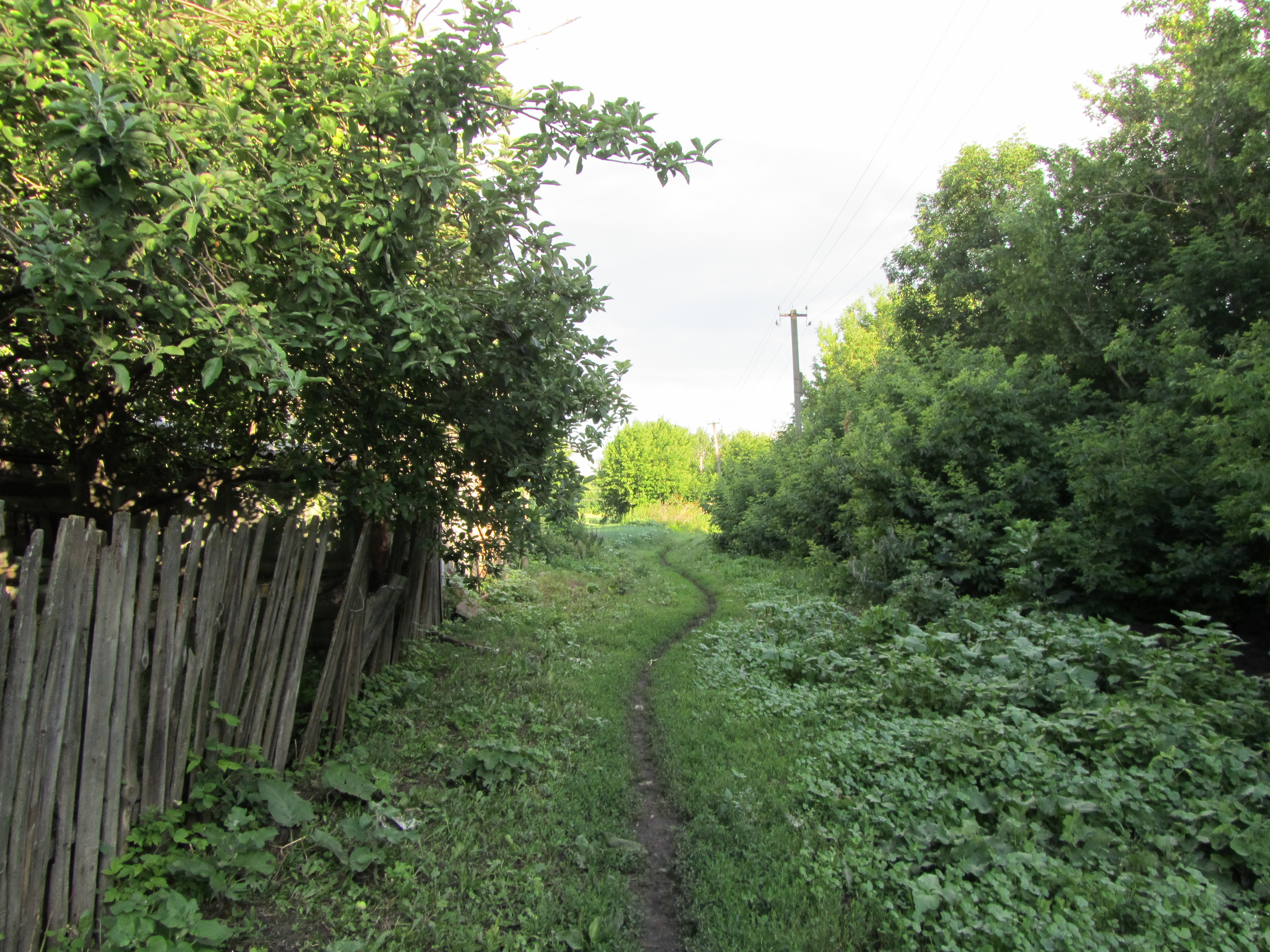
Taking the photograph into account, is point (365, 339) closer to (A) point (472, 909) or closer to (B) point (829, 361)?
(A) point (472, 909)

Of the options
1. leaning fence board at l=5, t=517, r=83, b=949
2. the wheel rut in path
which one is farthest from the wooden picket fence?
the wheel rut in path

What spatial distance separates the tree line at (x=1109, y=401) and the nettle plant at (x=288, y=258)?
6.59m

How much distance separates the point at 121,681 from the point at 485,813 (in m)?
2.26

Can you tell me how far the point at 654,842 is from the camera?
4.53m

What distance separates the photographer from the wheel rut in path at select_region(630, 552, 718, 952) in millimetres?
3670

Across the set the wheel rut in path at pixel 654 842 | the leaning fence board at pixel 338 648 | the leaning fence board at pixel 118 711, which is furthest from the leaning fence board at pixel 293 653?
the wheel rut in path at pixel 654 842

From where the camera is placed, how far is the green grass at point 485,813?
3486mm

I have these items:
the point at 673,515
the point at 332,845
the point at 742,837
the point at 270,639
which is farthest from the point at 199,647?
the point at 673,515

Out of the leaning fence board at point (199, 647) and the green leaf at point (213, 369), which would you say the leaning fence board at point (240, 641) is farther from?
the green leaf at point (213, 369)

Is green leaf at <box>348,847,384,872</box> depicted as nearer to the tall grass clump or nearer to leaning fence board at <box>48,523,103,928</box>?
leaning fence board at <box>48,523,103,928</box>

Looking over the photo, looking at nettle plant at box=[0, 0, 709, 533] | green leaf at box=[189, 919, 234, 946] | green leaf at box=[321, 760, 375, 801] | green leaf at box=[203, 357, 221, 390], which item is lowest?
green leaf at box=[189, 919, 234, 946]

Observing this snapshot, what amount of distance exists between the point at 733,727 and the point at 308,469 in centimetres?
407

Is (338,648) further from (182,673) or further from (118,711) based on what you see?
(118,711)

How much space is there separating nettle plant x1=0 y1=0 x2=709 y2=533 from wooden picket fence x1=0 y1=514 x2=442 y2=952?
0.84 m
